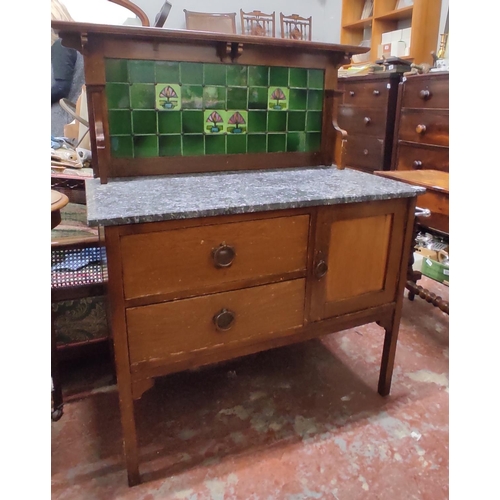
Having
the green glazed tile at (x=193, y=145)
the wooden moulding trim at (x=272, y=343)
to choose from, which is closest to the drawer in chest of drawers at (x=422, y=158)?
the wooden moulding trim at (x=272, y=343)

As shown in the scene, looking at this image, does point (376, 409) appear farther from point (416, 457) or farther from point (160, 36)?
point (160, 36)

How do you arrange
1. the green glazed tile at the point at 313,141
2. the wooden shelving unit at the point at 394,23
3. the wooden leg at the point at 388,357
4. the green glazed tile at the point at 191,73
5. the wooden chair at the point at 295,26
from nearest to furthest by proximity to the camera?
the green glazed tile at the point at 191,73, the wooden leg at the point at 388,357, the green glazed tile at the point at 313,141, the wooden shelving unit at the point at 394,23, the wooden chair at the point at 295,26

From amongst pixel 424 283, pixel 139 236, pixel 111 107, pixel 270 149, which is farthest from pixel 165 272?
pixel 424 283

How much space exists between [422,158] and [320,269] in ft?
4.86

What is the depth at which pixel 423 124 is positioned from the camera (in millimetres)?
2244

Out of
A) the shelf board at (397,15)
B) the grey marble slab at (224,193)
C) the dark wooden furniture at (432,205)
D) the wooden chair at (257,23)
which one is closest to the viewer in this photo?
the grey marble slab at (224,193)

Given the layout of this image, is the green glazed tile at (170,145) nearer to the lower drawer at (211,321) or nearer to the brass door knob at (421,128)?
the lower drawer at (211,321)

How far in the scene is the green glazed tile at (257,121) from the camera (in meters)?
1.33

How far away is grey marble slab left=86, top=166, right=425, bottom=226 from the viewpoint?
90 cm

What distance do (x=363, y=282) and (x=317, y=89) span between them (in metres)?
0.65

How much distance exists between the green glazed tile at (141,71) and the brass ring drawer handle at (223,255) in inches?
22.0

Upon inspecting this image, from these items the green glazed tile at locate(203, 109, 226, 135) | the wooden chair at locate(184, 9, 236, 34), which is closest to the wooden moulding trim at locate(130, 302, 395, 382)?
the green glazed tile at locate(203, 109, 226, 135)

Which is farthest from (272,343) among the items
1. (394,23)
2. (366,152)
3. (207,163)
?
(394,23)

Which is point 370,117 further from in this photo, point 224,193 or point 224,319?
point 224,319
